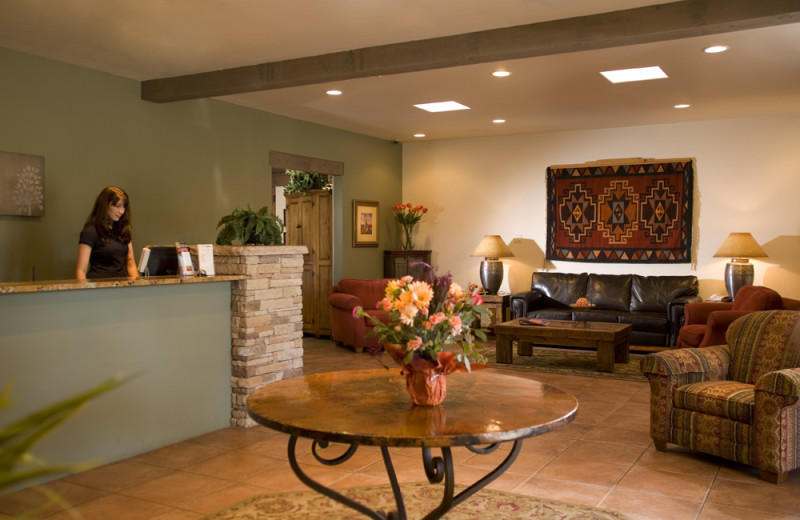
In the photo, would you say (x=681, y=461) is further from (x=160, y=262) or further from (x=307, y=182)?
(x=307, y=182)

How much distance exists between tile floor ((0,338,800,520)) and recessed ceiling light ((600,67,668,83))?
2961 millimetres

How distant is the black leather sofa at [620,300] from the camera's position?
7.63m

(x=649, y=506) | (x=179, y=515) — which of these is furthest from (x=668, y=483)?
(x=179, y=515)

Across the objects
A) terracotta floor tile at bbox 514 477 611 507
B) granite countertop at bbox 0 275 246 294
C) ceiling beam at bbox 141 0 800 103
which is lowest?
terracotta floor tile at bbox 514 477 611 507

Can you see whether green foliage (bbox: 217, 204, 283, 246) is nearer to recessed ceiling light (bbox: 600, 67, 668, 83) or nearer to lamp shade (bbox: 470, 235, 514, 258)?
recessed ceiling light (bbox: 600, 67, 668, 83)

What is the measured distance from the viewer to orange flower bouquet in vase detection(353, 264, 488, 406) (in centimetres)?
257

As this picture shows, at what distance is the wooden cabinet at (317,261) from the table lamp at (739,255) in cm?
455

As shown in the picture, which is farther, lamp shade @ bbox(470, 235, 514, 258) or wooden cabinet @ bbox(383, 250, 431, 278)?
wooden cabinet @ bbox(383, 250, 431, 278)

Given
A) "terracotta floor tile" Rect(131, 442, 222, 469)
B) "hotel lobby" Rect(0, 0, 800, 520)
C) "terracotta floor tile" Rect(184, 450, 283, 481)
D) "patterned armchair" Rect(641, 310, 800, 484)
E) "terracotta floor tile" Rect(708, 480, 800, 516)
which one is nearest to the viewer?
"terracotta floor tile" Rect(708, 480, 800, 516)

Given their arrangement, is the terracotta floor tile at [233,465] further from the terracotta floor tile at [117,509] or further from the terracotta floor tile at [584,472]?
the terracotta floor tile at [584,472]

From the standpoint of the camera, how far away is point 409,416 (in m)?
2.47

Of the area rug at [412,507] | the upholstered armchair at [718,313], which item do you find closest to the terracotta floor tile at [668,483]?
the area rug at [412,507]

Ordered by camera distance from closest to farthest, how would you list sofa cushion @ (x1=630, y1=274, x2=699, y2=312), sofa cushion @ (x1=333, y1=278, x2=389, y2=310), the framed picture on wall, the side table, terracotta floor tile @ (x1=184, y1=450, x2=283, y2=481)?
1. terracotta floor tile @ (x1=184, y1=450, x2=283, y2=481)
2. sofa cushion @ (x1=630, y1=274, x2=699, y2=312)
3. sofa cushion @ (x1=333, y1=278, x2=389, y2=310)
4. the side table
5. the framed picture on wall

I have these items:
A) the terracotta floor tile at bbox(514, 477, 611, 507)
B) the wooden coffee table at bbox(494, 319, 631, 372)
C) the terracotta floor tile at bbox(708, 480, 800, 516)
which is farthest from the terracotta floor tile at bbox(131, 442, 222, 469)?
the wooden coffee table at bbox(494, 319, 631, 372)
